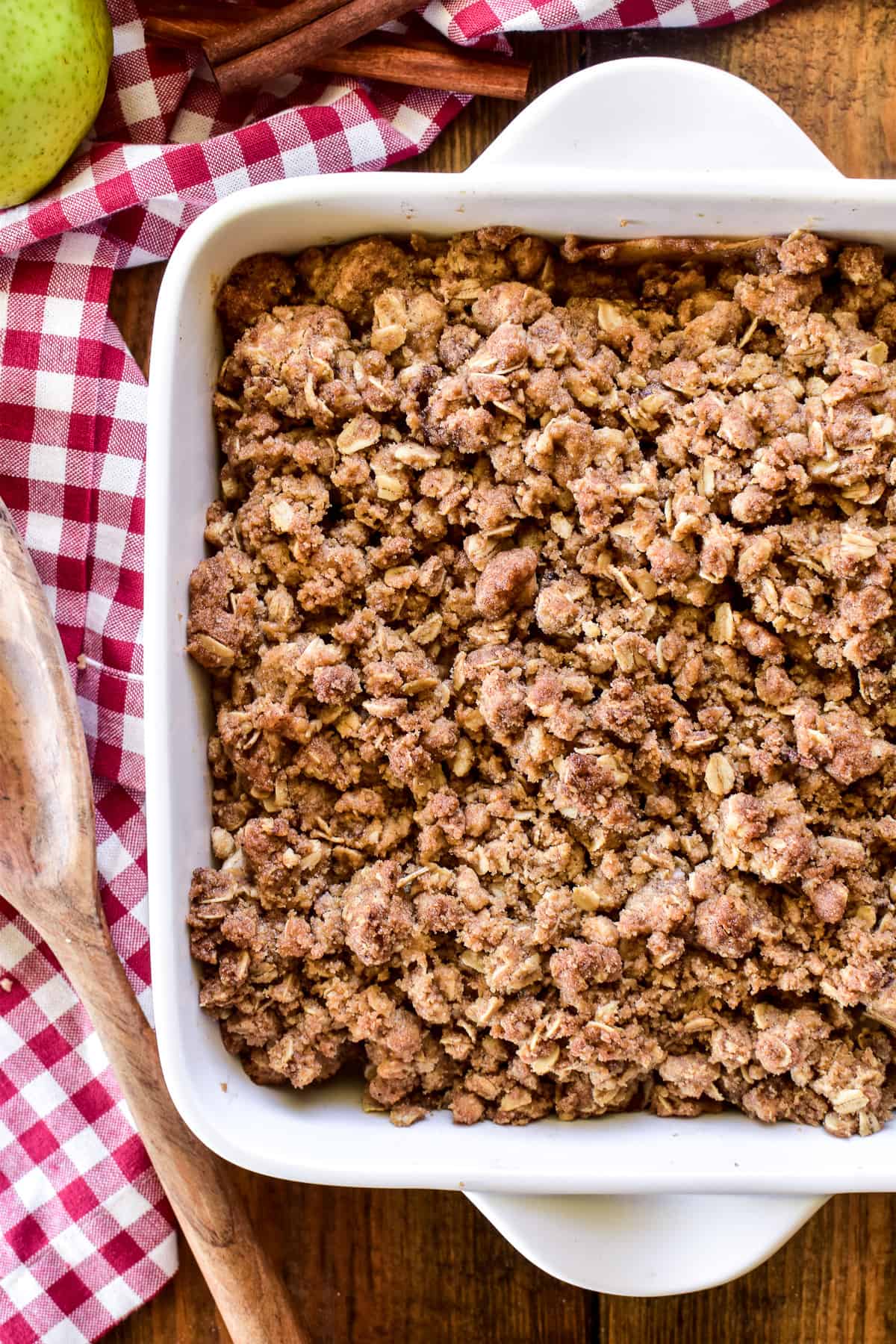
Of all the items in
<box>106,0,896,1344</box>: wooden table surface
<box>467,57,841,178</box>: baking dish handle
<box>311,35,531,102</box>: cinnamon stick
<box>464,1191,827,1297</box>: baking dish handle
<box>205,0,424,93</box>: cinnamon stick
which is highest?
<box>205,0,424,93</box>: cinnamon stick

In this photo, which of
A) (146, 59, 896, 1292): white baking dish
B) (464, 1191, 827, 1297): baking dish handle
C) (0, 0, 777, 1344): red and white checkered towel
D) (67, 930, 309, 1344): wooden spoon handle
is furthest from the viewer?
(0, 0, 777, 1344): red and white checkered towel

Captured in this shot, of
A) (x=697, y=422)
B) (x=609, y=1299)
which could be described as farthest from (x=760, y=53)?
(x=609, y=1299)

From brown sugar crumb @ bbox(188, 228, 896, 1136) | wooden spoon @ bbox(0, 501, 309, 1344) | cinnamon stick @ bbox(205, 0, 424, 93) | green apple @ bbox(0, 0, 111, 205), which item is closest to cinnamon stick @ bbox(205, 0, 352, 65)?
cinnamon stick @ bbox(205, 0, 424, 93)

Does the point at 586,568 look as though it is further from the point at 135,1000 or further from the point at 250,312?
the point at 135,1000

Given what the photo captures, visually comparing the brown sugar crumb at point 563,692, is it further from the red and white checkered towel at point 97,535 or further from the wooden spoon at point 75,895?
the red and white checkered towel at point 97,535

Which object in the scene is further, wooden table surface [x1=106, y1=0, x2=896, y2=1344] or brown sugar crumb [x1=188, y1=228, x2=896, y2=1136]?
wooden table surface [x1=106, y1=0, x2=896, y2=1344]

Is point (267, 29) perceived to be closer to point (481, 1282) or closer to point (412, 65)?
point (412, 65)

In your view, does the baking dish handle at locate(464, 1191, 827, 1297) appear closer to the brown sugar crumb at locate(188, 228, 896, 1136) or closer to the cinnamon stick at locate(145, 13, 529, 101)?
the brown sugar crumb at locate(188, 228, 896, 1136)

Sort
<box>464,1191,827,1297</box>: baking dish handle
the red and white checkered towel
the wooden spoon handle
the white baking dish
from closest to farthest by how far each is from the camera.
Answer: the white baking dish, <box>464,1191,827,1297</box>: baking dish handle, the wooden spoon handle, the red and white checkered towel
